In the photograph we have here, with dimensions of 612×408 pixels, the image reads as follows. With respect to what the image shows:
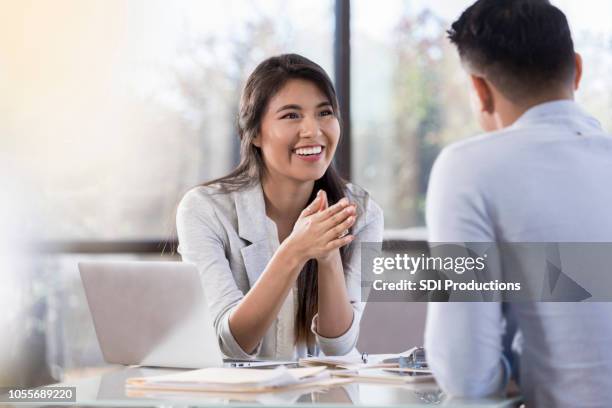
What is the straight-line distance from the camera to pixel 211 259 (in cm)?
202

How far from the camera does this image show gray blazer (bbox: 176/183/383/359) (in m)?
1.97

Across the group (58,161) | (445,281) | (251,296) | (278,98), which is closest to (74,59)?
(58,161)

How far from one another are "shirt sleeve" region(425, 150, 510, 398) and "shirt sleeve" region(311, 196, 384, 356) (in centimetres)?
75

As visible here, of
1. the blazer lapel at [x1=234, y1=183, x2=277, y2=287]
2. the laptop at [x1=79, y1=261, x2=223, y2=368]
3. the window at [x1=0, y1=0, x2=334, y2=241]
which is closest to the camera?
the laptop at [x1=79, y1=261, x2=223, y2=368]

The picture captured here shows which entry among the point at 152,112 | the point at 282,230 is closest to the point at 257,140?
the point at 282,230

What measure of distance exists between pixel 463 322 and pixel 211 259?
38.1 inches

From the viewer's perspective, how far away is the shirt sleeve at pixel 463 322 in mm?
1167

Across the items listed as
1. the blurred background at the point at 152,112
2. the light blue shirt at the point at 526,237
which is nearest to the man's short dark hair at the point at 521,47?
the light blue shirt at the point at 526,237

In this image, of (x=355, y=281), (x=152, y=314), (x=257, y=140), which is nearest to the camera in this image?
(x=152, y=314)

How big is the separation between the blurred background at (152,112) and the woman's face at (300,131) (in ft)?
3.64

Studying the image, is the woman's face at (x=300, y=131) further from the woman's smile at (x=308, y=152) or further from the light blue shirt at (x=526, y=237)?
the light blue shirt at (x=526, y=237)

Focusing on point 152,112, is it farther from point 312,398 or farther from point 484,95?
point 312,398

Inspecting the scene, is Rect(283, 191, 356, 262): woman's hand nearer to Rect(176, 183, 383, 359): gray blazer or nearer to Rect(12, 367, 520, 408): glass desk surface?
Rect(176, 183, 383, 359): gray blazer

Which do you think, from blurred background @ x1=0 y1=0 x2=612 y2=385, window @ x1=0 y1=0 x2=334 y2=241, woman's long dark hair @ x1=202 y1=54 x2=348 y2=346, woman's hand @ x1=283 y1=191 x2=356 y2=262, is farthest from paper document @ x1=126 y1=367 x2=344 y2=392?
window @ x1=0 y1=0 x2=334 y2=241
